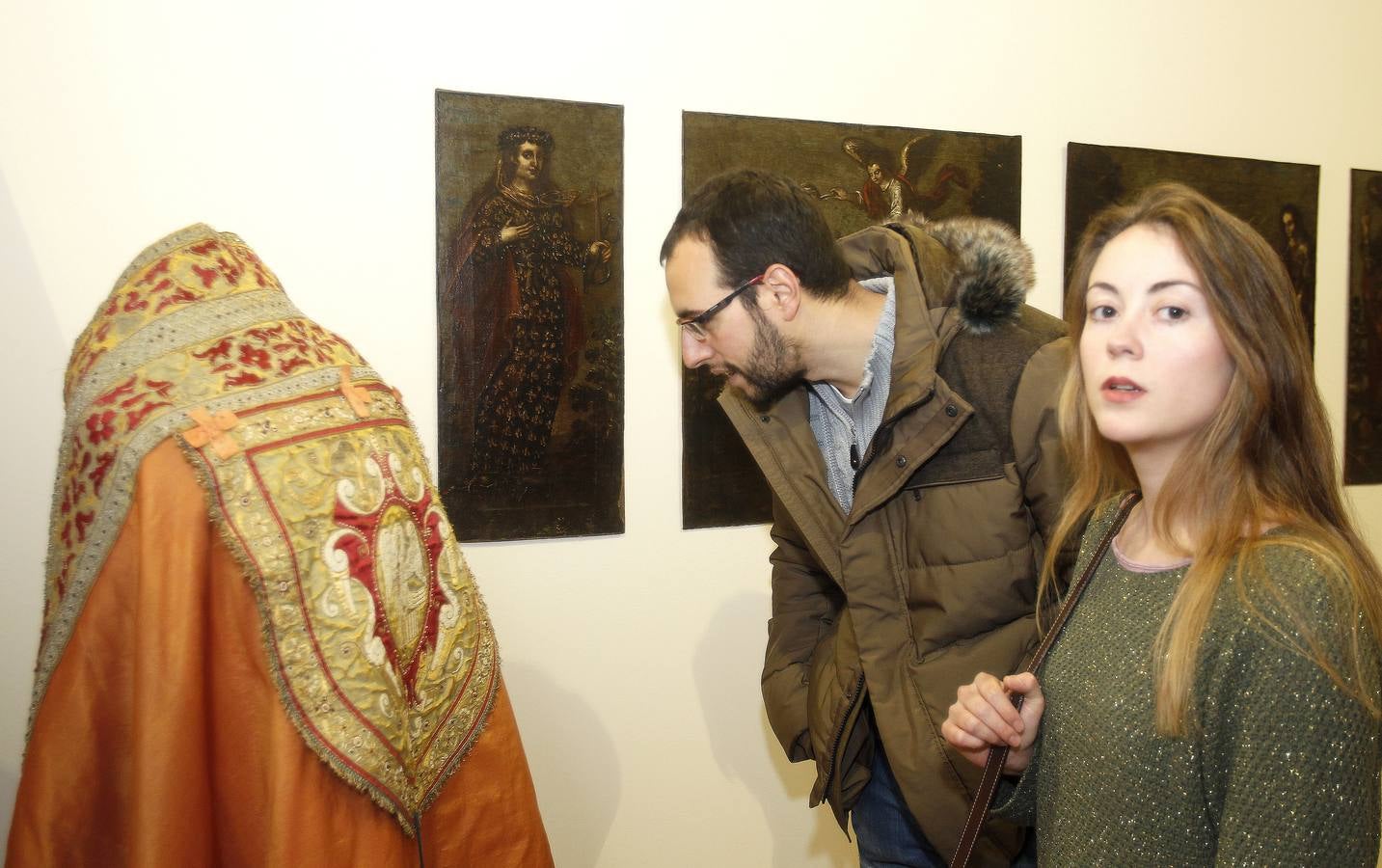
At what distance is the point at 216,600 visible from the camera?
1.15m

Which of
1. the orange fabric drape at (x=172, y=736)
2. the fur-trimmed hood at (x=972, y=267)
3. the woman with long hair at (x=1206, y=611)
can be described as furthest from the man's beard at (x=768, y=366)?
the orange fabric drape at (x=172, y=736)

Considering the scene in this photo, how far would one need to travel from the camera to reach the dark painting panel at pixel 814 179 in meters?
2.30

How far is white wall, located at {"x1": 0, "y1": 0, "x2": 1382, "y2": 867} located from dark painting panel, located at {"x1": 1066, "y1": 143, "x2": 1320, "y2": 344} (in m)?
0.06

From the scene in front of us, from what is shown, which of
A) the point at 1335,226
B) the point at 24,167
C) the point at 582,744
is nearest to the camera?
the point at 24,167

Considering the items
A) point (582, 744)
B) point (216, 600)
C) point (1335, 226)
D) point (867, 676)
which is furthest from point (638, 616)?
point (1335, 226)

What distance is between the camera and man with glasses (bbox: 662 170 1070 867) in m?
1.62

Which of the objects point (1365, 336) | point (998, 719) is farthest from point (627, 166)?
point (1365, 336)

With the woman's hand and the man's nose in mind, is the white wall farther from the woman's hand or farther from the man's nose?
the woman's hand

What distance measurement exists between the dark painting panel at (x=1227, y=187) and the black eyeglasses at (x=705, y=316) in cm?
123

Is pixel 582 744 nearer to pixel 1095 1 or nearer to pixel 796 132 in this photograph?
pixel 796 132

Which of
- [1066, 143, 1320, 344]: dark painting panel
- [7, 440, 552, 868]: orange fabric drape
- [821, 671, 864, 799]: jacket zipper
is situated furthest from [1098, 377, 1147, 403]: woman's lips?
[1066, 143, 1320, 344]: dark painting panel

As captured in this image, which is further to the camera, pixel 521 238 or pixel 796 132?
pixel 796 132

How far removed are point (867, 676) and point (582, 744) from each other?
3.00 ft

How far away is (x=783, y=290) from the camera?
72.6 inches
